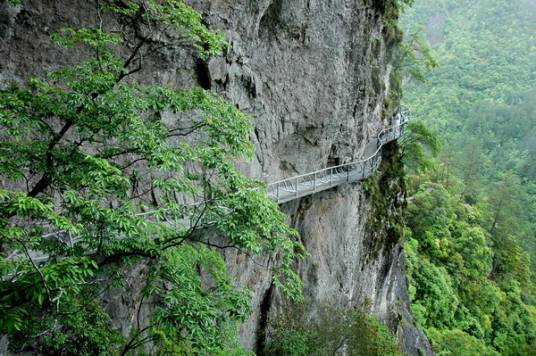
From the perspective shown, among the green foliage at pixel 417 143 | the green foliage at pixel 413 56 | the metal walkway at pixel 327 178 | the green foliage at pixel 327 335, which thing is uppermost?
the green foliage at pixel 413 56

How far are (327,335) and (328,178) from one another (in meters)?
5.90

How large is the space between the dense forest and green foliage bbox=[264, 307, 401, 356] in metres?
13.6

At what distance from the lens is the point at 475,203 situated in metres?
52.2

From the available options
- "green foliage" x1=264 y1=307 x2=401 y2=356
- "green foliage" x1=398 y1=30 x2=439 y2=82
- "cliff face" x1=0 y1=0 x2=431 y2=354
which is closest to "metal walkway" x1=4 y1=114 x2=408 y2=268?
"cliff face" x1=0 y1=0 x2=431 y2=354

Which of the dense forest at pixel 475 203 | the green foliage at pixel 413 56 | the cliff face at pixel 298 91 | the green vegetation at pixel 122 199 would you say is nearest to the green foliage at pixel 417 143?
the dense forest at pixel 475 203

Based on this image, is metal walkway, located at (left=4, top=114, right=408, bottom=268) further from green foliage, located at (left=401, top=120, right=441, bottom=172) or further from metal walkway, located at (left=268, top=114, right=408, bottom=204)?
green foliage, located at (left=401, top=120, right=441, bottom=172)

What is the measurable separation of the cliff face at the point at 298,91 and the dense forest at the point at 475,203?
346 inches

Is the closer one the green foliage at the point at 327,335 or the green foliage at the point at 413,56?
the green foliage at the point at 327,335

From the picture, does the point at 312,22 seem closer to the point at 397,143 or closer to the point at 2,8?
the point at 2,8

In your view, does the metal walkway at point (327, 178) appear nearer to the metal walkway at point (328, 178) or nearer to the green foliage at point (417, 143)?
the metal walkway at point (328, 178)

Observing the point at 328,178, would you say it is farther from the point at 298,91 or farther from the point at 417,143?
the point at 417,143

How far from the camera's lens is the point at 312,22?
16.4 m

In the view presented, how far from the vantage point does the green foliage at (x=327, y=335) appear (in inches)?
583

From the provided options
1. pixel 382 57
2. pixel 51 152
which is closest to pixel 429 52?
pixel 382 57
